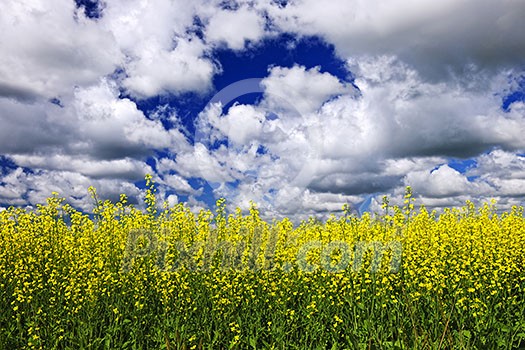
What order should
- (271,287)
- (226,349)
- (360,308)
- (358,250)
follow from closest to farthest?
(226,349) < (360,308) < (271,287) < (358,250)

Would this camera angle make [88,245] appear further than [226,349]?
Yes

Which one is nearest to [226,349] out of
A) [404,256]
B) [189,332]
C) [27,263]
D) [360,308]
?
[189,332]

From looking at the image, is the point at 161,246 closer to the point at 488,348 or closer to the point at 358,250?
the point at 358,250

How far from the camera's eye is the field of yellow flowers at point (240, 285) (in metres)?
6.11

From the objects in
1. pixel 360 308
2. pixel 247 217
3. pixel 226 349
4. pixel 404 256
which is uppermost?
pixel 247 217

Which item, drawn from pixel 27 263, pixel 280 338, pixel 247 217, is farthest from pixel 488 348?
pixel 27 263

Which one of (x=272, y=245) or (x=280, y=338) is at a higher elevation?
(x=272, y=245)

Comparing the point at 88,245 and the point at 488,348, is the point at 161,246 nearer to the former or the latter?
the point at 88,245

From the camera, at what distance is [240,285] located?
6.92 m

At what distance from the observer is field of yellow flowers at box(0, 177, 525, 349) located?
611 cm

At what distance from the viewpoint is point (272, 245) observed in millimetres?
8750

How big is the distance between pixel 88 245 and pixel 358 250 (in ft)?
18.7

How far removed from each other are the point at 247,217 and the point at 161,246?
2.54 metres

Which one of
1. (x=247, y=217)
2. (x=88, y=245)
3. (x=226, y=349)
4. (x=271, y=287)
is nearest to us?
(x=226, y=349)
